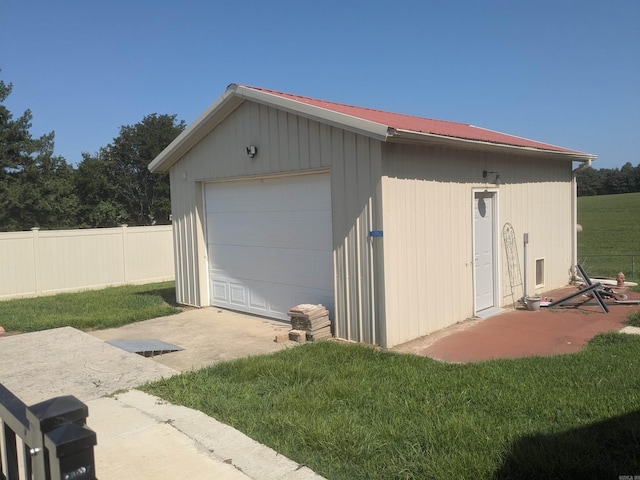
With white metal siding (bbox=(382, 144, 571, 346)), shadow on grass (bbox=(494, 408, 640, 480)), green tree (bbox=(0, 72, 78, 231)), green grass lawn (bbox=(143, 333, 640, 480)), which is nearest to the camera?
shadow on grass (bbox=(494, 408, 640, 480))

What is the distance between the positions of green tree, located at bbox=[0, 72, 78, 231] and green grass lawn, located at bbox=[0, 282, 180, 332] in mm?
17398

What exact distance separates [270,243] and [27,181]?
26.3m

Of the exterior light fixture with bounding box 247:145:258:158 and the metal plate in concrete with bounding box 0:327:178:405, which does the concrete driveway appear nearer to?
the metal plate in concrete with bounding box 0:327:178:405

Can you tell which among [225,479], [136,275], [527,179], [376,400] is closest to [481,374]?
[376,400]

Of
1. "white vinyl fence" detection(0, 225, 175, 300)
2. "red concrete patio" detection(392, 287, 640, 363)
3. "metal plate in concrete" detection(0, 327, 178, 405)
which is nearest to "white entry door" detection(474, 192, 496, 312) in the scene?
"red concrete patio" detection(392, 287, 640, 363)

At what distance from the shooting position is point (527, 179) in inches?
397

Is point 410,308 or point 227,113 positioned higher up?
point 227,113

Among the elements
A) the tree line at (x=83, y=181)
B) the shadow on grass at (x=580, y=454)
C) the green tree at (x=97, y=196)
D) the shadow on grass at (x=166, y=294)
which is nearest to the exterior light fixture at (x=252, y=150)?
the shadow on grass at (x=166, y=294)

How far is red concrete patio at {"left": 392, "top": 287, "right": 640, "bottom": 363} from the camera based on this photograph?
6516mm

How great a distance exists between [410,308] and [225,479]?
4.23 metres

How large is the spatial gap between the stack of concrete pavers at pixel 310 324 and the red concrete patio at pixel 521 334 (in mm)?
1175

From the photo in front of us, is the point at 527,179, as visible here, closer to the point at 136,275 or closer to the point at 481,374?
the point at 481,374

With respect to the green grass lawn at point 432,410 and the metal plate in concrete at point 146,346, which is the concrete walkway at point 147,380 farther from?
the green grass lawn at point 432,410

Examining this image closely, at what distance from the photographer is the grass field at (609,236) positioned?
16.5 m
